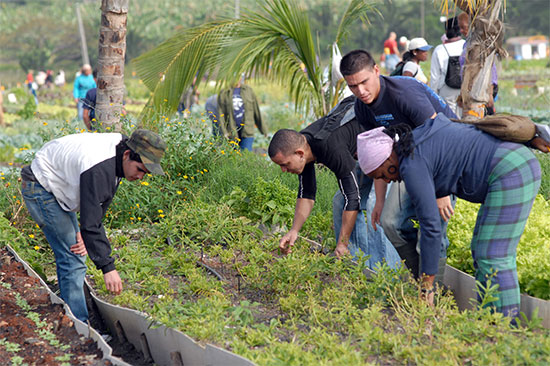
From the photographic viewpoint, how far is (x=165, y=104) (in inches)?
346

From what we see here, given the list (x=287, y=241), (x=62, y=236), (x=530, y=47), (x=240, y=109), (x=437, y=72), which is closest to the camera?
(x=62, y=236)

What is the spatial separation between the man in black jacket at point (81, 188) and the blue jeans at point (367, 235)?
5.85ft

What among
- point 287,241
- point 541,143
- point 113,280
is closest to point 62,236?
point 113,280

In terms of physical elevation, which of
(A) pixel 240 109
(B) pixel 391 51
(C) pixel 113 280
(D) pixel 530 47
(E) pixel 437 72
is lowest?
(D) pixel 530 47

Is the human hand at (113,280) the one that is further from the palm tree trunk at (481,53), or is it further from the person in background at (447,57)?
the person in background at (447,57)

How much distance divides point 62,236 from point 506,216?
3031 mm

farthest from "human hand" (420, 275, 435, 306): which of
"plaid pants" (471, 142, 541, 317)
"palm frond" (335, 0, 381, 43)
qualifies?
"palm frond" (335, 0, 381, 43)

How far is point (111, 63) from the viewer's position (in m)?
8.06

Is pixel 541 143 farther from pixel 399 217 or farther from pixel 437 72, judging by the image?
pixel 437 72

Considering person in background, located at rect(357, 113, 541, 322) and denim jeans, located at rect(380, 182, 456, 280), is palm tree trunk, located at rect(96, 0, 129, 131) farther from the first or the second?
person in background, located at rect(357, 113, 541, 322)

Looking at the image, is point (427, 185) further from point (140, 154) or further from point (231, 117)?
point (231, 117)

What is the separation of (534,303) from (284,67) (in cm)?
574

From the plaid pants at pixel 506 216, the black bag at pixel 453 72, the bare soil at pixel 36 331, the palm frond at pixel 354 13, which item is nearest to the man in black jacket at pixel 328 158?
the plaid pants at pixel 506 216

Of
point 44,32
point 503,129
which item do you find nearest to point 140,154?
point 503,129
